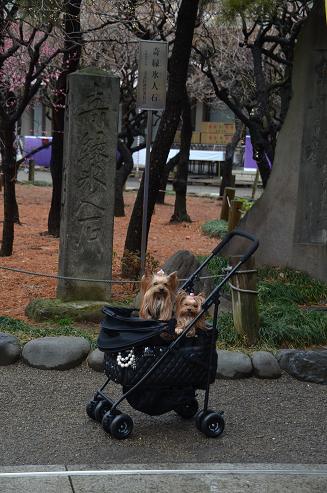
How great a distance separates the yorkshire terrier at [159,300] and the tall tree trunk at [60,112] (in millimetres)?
7011

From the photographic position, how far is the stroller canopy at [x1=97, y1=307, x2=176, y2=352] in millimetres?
4520

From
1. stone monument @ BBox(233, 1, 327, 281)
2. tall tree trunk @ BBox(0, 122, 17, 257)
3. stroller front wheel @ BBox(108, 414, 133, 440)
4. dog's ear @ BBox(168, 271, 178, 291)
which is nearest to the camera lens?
stroller front wheel @ BBox(108, 414, 133, 440)

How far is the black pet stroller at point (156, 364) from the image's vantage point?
4.57 meters

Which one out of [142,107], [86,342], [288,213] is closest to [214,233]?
[288,213]

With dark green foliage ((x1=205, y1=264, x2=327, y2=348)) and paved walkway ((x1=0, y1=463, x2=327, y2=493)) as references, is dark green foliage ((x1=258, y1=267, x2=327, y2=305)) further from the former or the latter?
paved walkway ((x1=0, y1=463, x2=327, y2=493))

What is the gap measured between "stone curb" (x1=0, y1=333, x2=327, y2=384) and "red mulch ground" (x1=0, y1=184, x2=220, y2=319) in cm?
144

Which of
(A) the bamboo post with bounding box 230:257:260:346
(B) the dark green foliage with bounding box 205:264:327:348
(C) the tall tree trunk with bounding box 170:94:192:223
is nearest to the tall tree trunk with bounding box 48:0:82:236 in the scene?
(C) the tall tree trunk with bounding box 170:94:192:223

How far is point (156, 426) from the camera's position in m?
5.02

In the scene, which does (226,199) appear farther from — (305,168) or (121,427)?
(121,427)

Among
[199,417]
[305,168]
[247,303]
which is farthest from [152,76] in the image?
[199,417]

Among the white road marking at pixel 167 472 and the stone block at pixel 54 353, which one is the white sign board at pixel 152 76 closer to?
the stone block at pixel 54 353

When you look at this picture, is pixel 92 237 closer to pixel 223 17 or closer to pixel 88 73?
pixel 88 73

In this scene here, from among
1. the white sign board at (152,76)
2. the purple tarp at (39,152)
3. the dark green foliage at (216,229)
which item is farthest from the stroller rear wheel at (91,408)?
the purple tarp at (39,152)

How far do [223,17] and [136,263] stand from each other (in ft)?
21.8
